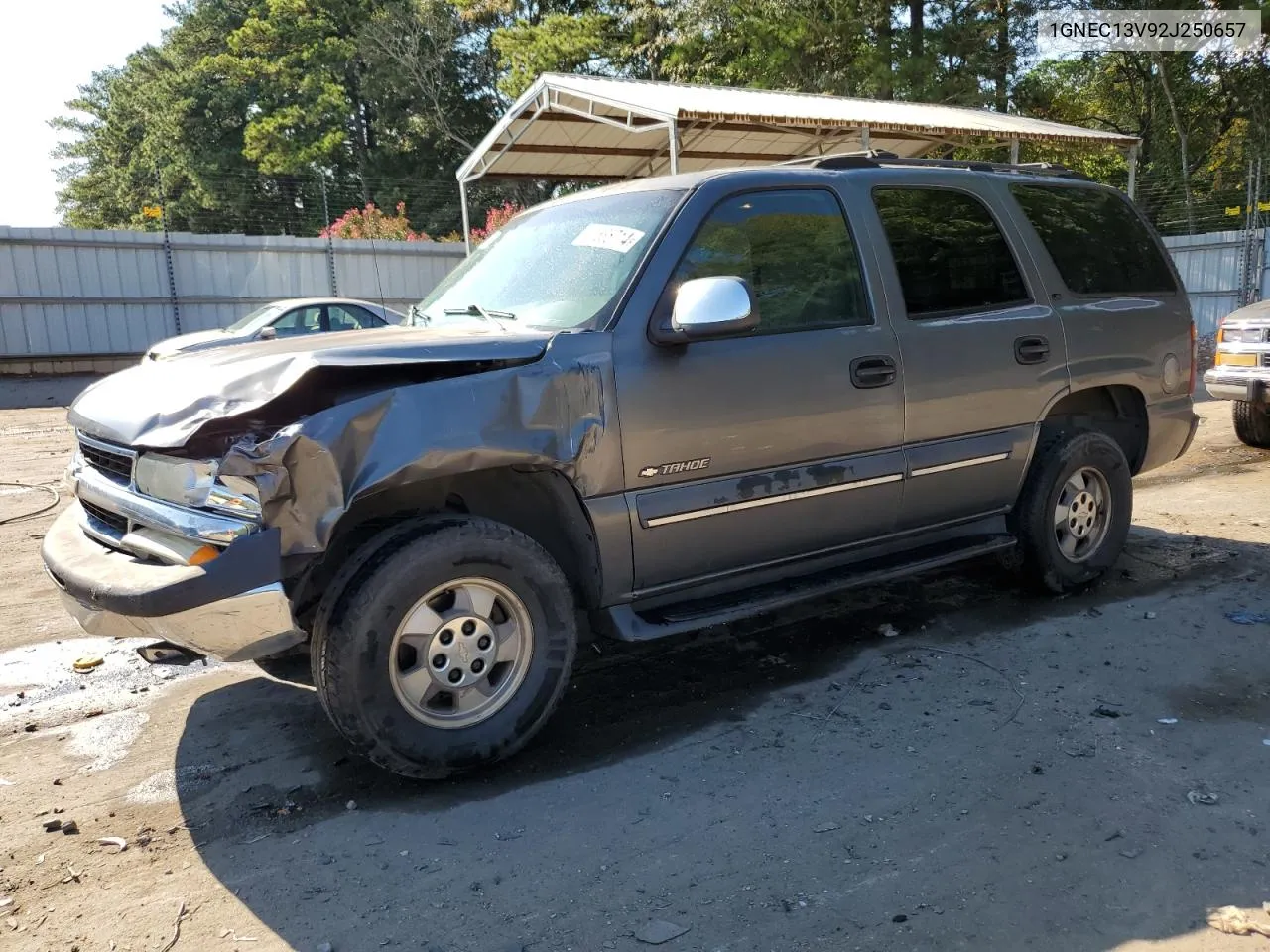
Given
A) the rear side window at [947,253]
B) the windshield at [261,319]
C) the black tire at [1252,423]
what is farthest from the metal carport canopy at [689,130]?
the rear side window at [947,253]

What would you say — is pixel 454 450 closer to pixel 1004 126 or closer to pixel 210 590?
pixel 210 590

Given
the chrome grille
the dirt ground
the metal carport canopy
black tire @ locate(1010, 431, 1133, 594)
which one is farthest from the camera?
the metal carport canopy

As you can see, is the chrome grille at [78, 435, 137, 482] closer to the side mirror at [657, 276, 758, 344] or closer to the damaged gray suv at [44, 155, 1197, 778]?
the damaged gray suv at [44, 155, 1197, 778]

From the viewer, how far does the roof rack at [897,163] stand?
165 inches

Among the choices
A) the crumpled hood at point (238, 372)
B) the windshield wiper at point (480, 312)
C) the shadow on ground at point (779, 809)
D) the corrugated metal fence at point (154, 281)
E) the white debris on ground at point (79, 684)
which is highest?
the corrugated metal fence at point (154, 281)

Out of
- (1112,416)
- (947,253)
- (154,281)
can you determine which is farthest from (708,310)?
(154,281)

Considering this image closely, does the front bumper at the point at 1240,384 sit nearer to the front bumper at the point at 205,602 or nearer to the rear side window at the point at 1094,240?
the rear side window at the point at 1094,240

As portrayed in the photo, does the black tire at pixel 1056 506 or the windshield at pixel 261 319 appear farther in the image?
the windshield at pixel 261 319

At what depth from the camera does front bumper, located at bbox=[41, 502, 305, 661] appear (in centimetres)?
278

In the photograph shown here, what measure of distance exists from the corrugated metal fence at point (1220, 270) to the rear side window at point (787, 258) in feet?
47.5

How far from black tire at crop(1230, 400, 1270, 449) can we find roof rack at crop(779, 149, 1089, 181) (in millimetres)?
5116

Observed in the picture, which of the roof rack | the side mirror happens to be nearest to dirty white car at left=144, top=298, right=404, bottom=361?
the roof rack

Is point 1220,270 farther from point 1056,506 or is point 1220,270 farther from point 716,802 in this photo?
point 716,802

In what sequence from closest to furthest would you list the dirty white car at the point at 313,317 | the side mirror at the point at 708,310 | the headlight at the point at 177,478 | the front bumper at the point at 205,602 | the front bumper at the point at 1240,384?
the front bumper at the point at 205,602 < the headlight at the point at 177,478 < the side mirror at the point at 708,310 < the front bumper at the point at 1240,384 < the dirty white car at the point at 313,317
